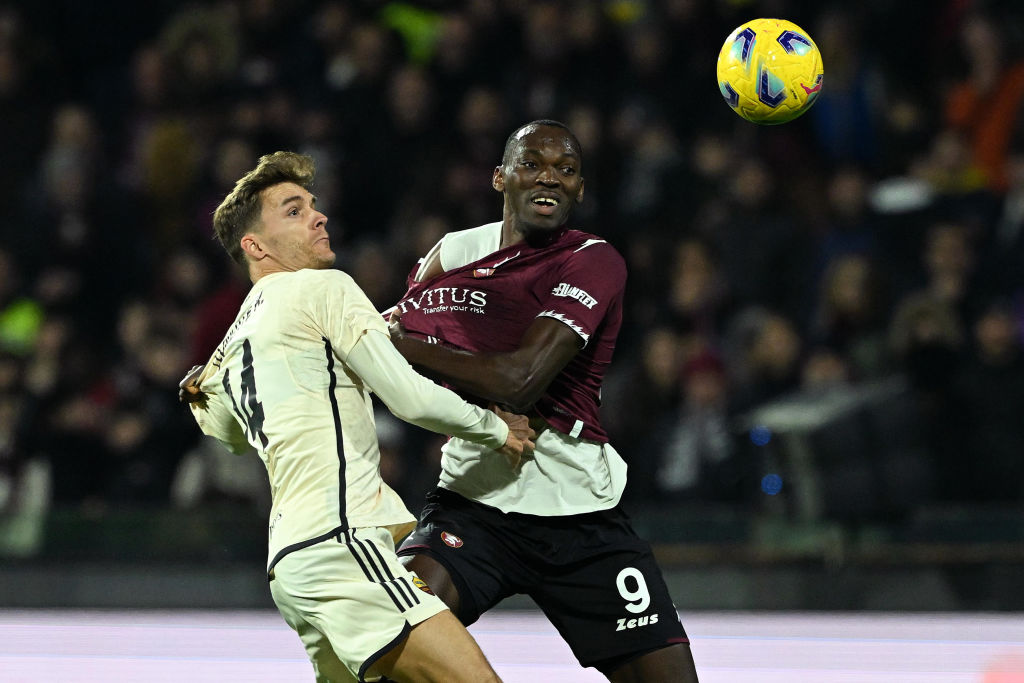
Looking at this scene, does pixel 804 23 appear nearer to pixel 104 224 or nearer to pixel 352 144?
pixel 352 144

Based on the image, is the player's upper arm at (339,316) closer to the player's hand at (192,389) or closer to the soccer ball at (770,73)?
the player's hand at (192,389)

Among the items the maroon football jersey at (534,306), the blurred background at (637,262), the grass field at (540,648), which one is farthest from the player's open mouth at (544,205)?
the blurred background at (637,262)

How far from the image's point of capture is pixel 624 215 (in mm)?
8641

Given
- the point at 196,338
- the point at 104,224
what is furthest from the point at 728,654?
the point at 104,224

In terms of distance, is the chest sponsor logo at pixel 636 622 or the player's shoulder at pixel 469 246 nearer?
the chest sponsor logo at pixel 636 622

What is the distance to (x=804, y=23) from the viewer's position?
9.21 meters

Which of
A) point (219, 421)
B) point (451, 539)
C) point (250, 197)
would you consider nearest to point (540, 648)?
point (451, 539)

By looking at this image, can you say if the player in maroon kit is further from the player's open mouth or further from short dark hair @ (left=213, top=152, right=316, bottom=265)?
short dark hair @ (left=213, top=152, right=316, bottom=265)

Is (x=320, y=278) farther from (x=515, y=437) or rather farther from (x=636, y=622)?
(x=636, y=622)

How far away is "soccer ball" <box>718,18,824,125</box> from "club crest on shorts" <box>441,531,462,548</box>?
61.5 inches

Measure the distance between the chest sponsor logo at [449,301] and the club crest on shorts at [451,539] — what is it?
1.91 feet

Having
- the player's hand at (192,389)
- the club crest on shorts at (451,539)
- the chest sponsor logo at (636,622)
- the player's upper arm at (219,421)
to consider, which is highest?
the player's hand at (192,389)

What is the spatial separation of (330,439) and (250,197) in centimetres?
63

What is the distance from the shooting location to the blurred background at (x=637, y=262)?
735 cm
